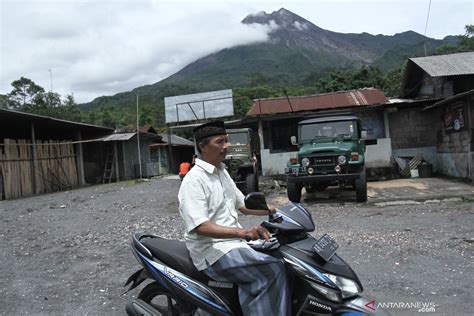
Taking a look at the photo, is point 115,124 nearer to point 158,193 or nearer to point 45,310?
point 158,193

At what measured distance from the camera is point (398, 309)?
11.5 ft

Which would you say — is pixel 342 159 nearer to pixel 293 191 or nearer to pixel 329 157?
pixel 329 157

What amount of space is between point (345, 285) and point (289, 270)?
325mm

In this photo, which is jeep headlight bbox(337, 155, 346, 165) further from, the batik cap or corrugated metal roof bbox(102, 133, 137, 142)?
corrugated metal roof bbox(102, 133, 137, 142)

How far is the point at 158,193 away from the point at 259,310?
11562 mm

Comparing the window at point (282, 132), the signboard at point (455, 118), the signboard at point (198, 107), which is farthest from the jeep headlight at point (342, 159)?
the signboard at point (198, 107)

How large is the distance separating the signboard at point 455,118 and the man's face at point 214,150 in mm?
13128

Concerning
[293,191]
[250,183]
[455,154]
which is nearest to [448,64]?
[455,154]

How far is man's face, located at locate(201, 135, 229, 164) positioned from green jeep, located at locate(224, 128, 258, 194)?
7943mm

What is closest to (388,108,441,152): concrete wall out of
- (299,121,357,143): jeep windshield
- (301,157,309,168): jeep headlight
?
(299,121,357,143): jeep windshield

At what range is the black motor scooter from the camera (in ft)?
7.62

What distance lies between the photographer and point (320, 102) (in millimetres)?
17781

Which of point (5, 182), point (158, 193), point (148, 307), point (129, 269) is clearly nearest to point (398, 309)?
point (148, 307)

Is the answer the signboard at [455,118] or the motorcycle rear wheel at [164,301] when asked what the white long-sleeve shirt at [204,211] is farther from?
the signboard at [455,118]
